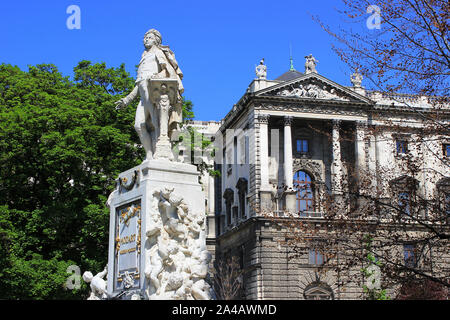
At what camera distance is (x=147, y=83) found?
12414mm

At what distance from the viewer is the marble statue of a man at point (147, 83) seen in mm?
12516

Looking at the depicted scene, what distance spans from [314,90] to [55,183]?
29.2 meters

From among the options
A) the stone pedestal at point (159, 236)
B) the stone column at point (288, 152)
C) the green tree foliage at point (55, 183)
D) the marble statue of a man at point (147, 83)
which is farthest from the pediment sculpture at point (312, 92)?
the stone pedestal at point (159, 236)

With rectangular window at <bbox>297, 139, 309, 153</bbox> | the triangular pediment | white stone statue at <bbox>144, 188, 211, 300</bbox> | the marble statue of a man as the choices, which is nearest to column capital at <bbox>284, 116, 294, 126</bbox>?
the triangular pediment

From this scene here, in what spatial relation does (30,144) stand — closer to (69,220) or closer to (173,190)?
(69,220)

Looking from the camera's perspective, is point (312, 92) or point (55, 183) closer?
point (55, 183)

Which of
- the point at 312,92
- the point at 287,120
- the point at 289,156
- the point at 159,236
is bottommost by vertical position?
the point at 159,236

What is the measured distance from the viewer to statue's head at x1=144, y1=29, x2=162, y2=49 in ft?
41.8

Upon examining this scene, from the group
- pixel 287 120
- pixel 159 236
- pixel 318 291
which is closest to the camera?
pixel 159 236

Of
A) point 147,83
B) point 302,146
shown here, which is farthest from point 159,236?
point 302,146

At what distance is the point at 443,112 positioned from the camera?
14.2 metres

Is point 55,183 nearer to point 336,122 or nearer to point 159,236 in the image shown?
point 159,236

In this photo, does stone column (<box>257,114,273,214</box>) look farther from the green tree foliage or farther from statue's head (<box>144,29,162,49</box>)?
statue's head (<box>144,29,162,49</box>)

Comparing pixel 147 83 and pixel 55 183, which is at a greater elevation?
pixel 55 183
